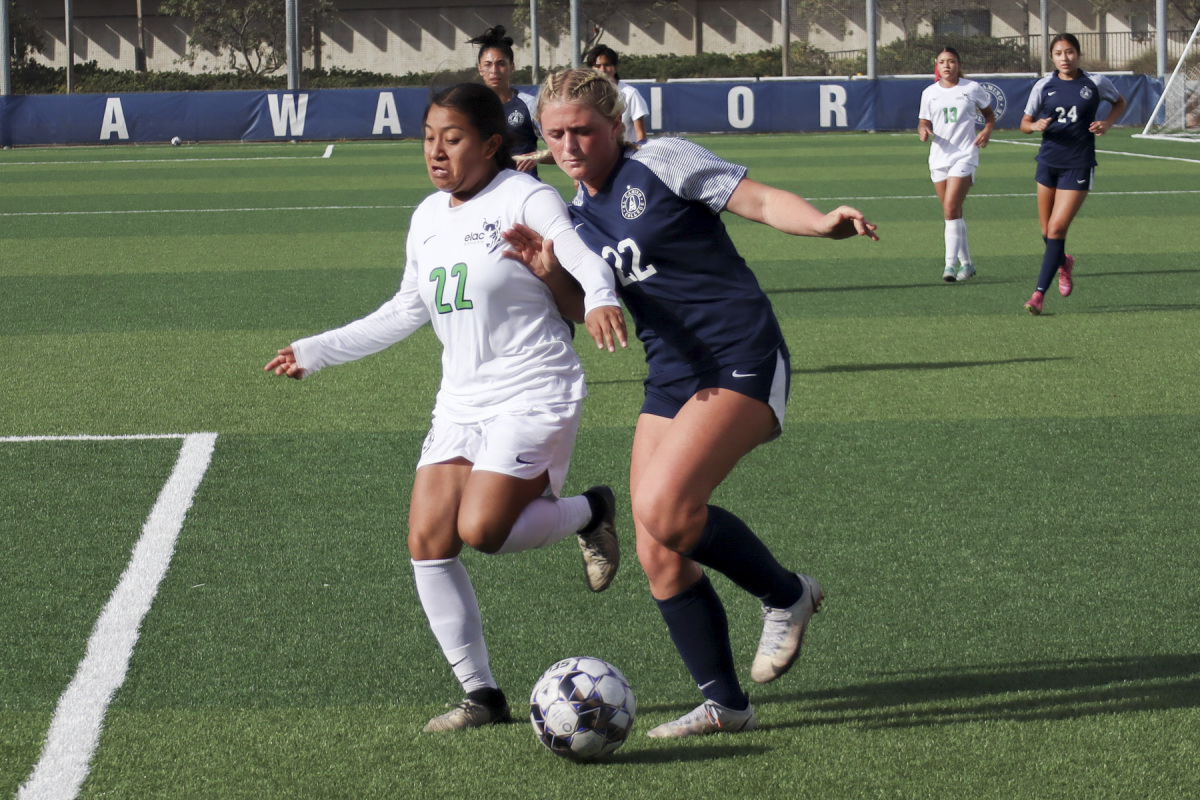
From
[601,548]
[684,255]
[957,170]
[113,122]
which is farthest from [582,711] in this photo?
[113,122]

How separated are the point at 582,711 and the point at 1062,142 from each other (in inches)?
362

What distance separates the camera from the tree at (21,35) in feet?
198

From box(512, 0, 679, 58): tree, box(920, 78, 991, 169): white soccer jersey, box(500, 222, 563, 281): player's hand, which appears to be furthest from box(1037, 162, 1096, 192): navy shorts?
box(512, 0, 679, 58): tree

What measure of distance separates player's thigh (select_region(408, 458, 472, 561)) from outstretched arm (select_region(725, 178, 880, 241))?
115 centimetres

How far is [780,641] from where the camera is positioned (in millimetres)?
4113

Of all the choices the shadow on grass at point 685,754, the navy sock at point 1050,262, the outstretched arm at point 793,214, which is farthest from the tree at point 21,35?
the shadow on grass at point 685,754

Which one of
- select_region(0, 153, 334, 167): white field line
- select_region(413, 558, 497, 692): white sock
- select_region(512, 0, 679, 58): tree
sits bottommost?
select_region(413, 558, 497, 692): white sock

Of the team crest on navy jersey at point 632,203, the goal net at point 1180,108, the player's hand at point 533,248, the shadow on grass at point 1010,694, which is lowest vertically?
the shadow on grass at point 1010,694

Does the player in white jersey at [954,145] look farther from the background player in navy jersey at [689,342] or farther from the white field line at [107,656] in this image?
the background player in navy jersey at [689,342]

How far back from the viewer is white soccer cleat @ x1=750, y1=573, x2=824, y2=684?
4.11 metres

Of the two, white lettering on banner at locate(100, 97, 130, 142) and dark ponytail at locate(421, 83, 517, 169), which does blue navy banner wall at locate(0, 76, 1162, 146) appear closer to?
white lettering on banner at locate(100, 97, 130, 142)

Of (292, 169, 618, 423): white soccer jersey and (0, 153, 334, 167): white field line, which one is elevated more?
(0, 153, 334, 167): white field line

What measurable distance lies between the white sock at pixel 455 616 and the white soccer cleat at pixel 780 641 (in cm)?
80

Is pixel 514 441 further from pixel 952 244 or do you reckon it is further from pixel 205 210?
pixel 205 210
